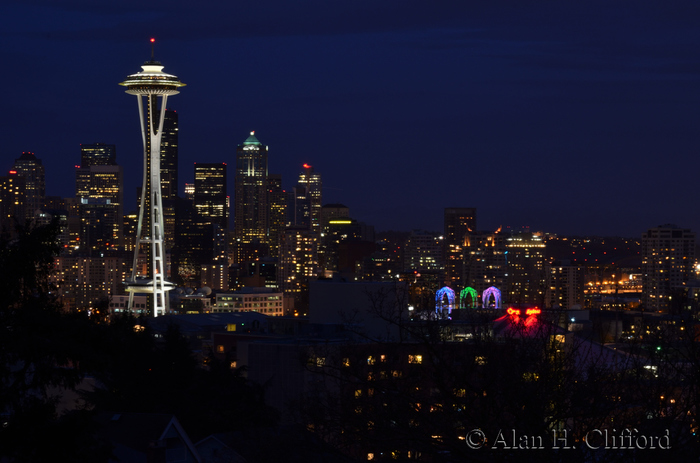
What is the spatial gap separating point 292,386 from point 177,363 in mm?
5032

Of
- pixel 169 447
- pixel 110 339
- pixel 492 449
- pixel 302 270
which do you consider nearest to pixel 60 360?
pixel 110 339

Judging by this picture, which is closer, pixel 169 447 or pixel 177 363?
pixel 169 447

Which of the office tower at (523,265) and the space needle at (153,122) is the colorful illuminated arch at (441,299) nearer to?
the space needle at (153,122)

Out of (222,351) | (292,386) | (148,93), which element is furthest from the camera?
(148,93)

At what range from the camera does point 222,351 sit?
64375 millimetres

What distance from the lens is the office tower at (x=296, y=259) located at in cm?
18000

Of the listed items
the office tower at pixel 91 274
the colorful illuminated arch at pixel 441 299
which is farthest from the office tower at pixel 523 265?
the colorful illuminated arch at pixel 441 299

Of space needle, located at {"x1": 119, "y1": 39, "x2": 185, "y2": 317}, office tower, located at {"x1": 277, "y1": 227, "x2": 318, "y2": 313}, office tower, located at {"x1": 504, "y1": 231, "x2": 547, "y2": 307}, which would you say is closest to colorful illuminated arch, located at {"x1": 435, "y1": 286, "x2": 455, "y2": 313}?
space needle, located at {"x1": 119, "y1": 39, "x2": 185, "y2": 317}

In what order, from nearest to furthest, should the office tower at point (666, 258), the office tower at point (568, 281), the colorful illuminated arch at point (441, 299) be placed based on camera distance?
1. the colorful illuminated arch at point (441, 299)
2. the office tower at point (666, 258)
3. the office tower at point (568, 281)

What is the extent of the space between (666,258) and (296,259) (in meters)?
59.1

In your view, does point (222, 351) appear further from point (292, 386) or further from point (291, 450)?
point (291, 450)

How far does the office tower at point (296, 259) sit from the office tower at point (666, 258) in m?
51.1

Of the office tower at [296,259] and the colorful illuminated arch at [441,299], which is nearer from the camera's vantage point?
the colorful illuminated arch at [441,299]

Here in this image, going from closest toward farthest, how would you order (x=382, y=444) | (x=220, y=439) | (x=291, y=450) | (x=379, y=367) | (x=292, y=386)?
(x=382, y=444) < (x=379, y=367) < (x=291, y=450) < (x=220, y=439) < (x=292, y=386)
